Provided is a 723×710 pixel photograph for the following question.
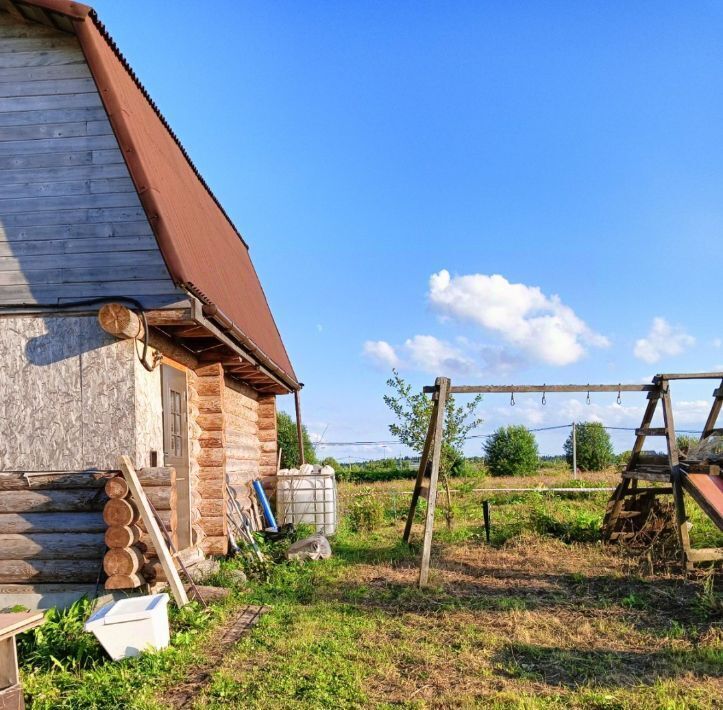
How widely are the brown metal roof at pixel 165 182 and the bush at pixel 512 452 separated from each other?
638 inches

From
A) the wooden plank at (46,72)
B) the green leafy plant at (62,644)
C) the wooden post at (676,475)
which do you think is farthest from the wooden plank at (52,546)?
the wooden post at (676,475)

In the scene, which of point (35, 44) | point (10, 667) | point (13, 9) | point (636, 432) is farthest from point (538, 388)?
point (13, 9)

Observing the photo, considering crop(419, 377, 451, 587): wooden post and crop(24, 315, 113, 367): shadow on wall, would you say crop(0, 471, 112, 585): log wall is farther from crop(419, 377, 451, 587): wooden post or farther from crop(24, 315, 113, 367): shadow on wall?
crop(419, 377, 451, 587): wooden post

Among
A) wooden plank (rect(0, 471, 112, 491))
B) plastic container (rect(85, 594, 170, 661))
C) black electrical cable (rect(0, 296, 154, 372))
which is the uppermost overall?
black electrical cable (rect(0, 296, 154, 372))

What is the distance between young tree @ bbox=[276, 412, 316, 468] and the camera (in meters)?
21.8

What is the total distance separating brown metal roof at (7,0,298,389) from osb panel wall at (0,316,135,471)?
1112mm

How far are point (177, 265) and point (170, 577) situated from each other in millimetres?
2864

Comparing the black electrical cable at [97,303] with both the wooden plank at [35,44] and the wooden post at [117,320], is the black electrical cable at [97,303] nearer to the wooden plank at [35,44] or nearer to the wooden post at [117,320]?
the wooden post at [117,320]

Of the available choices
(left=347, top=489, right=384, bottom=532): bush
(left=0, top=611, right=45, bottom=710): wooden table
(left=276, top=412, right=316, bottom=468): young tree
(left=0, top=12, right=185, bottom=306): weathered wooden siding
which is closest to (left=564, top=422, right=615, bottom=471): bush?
(left=276, top=412, right=316, bottom=468): young tree

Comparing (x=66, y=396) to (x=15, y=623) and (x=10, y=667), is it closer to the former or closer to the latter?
(x=15, y=623)

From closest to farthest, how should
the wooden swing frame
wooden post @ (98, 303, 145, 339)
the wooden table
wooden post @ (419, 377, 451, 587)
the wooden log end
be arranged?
the wooden table < the wooden log end < wooden post @ (98, 303, 145, 339) < wooden post @ (419, 377, 451, 587) < the wooden swing frame

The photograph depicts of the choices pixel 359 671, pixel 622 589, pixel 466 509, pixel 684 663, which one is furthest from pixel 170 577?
pixel 466 509

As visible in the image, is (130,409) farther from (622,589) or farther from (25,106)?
(622,589)

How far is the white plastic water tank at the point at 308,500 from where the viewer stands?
39.8ft
